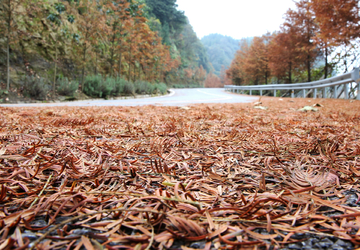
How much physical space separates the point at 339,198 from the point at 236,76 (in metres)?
39.5

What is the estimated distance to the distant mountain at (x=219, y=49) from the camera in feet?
423

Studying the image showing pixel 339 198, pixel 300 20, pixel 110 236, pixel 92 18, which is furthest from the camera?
pixel 300 20

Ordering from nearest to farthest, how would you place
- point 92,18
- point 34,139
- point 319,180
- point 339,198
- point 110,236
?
point 110,236
point 339,198
point 319,180
point 34,139
point 92,18

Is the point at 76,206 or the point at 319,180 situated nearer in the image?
the point at 76,206

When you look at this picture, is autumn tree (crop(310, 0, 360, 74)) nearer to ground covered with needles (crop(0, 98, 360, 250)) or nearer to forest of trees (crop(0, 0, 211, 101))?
ground covered with needles (crop(0, 98, 360, 250))

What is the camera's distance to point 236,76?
3816 centimetres

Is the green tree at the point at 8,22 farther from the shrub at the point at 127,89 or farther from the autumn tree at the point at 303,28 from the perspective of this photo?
the autumn tree at the point at 303,28

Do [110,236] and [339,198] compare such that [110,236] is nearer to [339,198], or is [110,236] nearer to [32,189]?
[32,189]

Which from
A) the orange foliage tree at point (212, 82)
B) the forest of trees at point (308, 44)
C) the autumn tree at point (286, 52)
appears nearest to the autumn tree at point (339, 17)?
the forest of trees at point (308, 44)

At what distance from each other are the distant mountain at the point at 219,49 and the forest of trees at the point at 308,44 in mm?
92761

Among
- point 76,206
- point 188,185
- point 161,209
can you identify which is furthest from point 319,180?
point 76,206

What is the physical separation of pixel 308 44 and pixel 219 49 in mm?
129698

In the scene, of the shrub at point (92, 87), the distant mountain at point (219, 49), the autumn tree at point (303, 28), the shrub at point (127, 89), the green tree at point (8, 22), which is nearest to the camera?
the green tree at point (8, 22)

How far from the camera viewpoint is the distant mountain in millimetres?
128913
